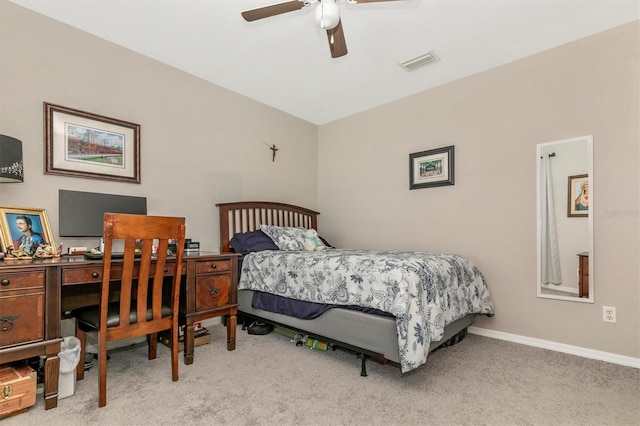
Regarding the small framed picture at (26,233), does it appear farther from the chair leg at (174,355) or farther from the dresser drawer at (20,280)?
the chair leg at (174,355)

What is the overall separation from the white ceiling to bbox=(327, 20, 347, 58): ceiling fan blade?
0.37 meters

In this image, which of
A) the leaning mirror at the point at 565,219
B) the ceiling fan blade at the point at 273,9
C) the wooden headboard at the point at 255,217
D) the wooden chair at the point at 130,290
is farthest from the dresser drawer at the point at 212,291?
the leaning mirror at the point at 565,219

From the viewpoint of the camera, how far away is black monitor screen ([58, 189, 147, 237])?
2.50m

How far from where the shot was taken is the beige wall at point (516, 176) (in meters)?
2.52

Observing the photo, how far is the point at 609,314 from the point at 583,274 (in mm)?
330

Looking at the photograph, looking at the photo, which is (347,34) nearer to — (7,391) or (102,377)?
(102,377)

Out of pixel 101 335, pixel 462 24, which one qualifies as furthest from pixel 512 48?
pixel 101 335

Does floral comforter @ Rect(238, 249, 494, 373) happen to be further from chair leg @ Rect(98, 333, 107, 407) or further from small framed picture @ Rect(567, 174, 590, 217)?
chair leg @ Rect(98, 333, 107, 407)

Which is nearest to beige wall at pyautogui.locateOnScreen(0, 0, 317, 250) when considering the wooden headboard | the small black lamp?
the wooden headboard

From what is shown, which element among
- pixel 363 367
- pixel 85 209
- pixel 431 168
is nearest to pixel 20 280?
pixel 85 209

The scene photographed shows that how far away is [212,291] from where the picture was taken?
103 inches

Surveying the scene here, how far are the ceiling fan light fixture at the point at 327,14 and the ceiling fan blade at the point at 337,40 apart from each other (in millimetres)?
152

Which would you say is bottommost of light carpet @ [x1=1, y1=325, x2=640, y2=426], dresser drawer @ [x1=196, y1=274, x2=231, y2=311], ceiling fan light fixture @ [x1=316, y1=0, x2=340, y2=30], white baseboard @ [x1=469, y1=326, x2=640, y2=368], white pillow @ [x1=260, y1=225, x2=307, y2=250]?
white baseboard @ [x1=469, y1=326, x2=640, y2=368]

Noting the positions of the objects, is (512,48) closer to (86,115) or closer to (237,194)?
(237,194)
